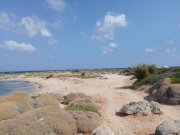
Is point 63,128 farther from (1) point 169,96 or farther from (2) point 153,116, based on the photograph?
(1) point 169,96

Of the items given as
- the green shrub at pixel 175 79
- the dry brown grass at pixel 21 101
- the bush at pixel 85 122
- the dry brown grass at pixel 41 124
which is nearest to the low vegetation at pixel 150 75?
the green shrub at pixel 175 79

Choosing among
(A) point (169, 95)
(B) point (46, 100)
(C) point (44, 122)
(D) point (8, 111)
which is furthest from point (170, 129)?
(B) point (46, 100)

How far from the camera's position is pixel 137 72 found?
103 ft

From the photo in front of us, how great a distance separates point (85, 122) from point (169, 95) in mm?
9183

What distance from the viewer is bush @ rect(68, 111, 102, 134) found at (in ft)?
38.4

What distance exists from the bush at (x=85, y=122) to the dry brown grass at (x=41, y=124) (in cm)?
32

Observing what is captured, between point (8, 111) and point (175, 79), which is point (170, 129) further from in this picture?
point (175, 79)

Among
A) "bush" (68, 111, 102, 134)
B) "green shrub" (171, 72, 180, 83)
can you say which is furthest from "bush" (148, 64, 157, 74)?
"bush" (68, 111, 102, 134)

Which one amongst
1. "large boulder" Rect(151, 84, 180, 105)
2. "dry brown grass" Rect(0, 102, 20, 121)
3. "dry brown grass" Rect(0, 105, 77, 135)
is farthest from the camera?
"large boulder" Rect(151, 84, 180, 105)

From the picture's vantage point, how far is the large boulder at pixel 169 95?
18.7 metres

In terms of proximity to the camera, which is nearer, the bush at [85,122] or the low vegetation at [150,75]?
the bush at [85,122]

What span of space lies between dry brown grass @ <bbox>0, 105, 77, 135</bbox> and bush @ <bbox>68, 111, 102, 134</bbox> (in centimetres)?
32

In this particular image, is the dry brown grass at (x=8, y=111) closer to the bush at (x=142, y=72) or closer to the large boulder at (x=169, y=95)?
the large boulder at (x=169, y=95)

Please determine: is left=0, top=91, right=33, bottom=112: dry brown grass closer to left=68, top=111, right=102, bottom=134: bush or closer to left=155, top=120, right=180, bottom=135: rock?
left=68, top=111, right=102, bottom=134: bush
